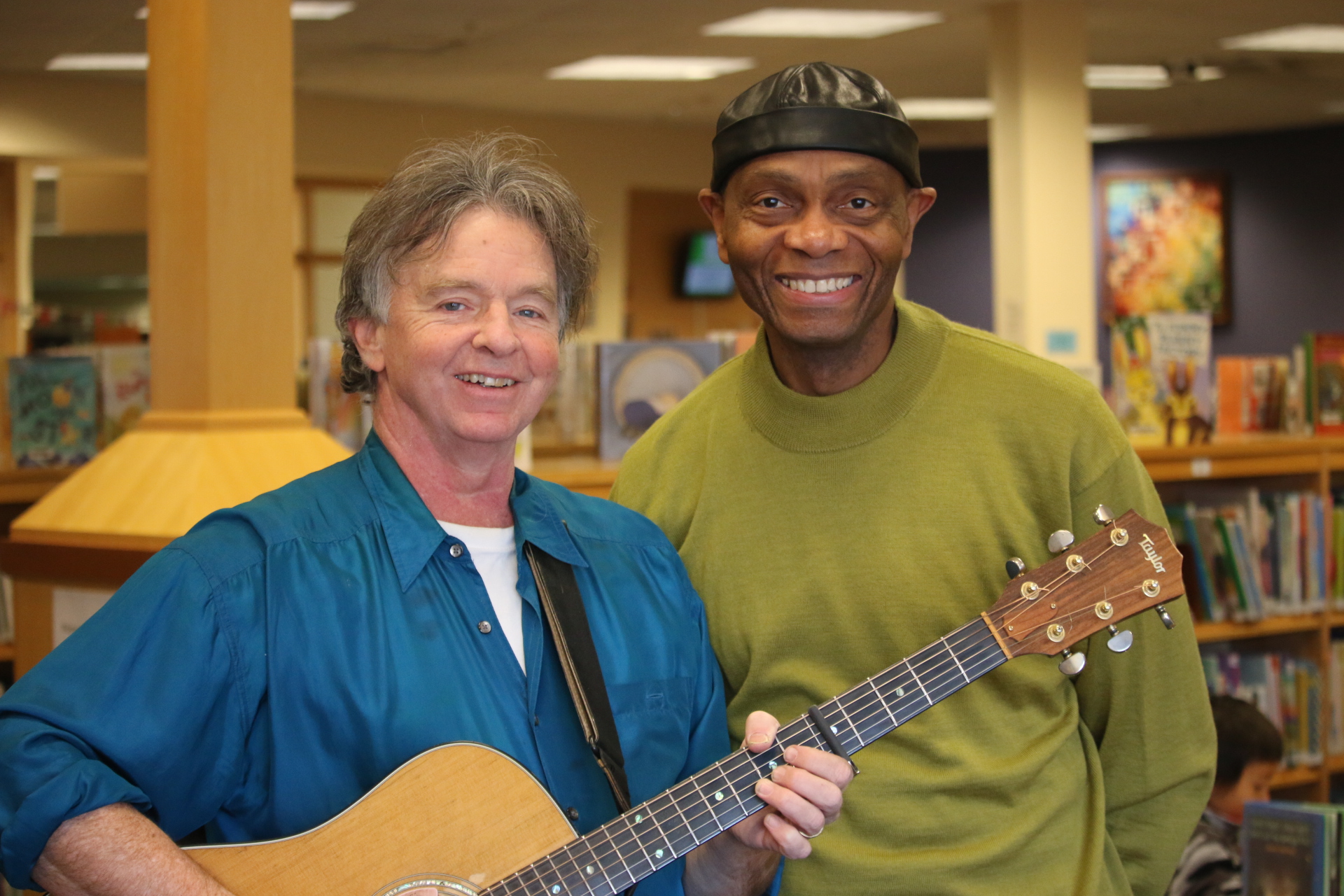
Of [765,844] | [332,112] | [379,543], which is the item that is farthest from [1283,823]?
[332,112]

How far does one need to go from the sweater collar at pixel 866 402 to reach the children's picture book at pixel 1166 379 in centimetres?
259

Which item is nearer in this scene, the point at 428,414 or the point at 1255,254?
the point at 428,414

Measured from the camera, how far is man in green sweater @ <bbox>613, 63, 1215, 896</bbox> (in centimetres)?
167

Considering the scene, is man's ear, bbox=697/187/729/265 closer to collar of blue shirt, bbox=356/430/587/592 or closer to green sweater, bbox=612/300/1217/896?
green sweater, bbox=612/300/1217/896

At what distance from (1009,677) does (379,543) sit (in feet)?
2.75

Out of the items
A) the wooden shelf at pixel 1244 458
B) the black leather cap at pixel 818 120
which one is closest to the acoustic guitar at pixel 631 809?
the black leather cap at pixel 818 120

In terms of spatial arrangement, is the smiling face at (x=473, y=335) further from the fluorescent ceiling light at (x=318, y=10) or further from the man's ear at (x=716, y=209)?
the fluorescent ceiling light at (x=318, y=10)

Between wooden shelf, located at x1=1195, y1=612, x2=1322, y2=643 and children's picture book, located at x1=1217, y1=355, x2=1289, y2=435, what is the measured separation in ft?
3.38

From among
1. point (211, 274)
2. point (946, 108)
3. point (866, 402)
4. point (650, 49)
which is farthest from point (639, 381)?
point (946, 108)

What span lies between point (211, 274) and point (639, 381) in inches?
53.0

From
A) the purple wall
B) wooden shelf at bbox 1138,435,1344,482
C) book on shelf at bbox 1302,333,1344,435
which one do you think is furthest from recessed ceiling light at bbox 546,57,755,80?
wooden shelf at bbox 1138,435,1344,482

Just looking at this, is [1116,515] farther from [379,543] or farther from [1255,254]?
[1255,254]

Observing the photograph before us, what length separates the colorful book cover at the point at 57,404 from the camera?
11.9ft

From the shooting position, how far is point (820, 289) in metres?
1.68
